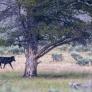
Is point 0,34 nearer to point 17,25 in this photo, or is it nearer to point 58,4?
point 17,25

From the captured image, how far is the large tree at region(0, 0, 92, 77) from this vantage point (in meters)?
23.9

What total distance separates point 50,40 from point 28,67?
1860 mm

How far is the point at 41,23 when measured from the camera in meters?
24.4

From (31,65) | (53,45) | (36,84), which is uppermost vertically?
(53,45)

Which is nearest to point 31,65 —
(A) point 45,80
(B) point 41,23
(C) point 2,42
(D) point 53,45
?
(D) point 53,45

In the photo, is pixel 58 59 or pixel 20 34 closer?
pixel 20 34

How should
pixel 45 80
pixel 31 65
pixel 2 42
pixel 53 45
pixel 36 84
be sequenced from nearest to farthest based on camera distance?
1. pixel 36 84
2. pixel 45 80
3. pixel 53 45
4. pixel 31 65
5. pixel 2 42

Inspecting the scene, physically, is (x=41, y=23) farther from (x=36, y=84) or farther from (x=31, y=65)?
(x=36, y=84)

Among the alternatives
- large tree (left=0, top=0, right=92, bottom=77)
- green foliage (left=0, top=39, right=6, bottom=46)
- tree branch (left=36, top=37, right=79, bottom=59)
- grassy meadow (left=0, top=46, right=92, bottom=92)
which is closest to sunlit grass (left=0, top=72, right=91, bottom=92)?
grassy meadow (left=0, top=46, right=92, bottom=92)

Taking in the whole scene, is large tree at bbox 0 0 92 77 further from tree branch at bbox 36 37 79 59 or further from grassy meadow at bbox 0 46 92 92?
grassy meadow at bbox 0 46 92 92

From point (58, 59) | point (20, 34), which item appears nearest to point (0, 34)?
point (20, 34)

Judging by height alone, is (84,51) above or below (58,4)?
below

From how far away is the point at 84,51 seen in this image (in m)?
52.1

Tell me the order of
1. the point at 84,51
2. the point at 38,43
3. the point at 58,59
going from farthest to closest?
the point at 84,51 → the point at 58,59 → the point at 38,43
